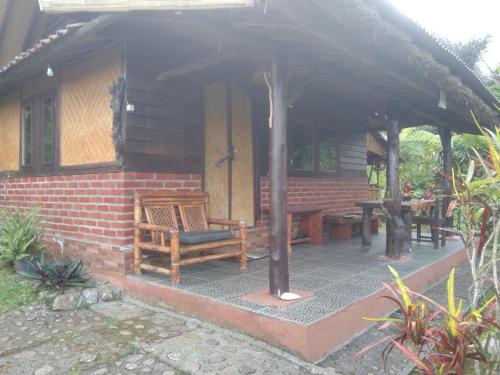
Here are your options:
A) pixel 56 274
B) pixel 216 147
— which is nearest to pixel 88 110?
pixel 216 147

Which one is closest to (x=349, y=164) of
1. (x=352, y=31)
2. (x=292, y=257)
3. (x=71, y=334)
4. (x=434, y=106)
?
(x=434, y=106)

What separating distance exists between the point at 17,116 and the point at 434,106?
627 cm

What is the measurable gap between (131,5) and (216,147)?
2.66 m

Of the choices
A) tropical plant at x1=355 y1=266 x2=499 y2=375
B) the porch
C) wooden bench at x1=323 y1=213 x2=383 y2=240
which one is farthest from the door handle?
tropical plant at x1=355 y1=266 x2=499 y2=375

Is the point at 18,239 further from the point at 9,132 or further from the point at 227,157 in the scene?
the point at 227,157

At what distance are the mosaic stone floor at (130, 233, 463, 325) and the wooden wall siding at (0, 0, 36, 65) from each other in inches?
198

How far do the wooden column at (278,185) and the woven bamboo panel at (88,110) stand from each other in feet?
6.13

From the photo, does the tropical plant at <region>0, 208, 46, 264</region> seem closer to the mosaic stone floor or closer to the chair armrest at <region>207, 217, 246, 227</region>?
the mosaic stone floor

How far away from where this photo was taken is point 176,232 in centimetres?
372

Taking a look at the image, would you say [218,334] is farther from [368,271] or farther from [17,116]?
[17,116]

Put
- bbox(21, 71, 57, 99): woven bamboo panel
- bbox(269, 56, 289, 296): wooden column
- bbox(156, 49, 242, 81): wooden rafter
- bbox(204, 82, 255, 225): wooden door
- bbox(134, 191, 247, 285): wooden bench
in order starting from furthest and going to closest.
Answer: bbox(204, 82, 255, 225): wooden door → bbox(21, 71, 57, 99): woven bamboo panel → bbox(134, 191, 247, 285): wooden bench → bbox(156, 49, 242, 81): wooden rafter → bbox(269, 56, 289, 296): wooden column

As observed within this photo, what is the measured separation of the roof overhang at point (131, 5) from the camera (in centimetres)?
263

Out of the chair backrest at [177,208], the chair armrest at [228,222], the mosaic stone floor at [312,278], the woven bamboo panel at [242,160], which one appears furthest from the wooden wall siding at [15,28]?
the mosaic stone floor at [312,278]

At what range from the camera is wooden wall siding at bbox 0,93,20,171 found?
6.11 meters
